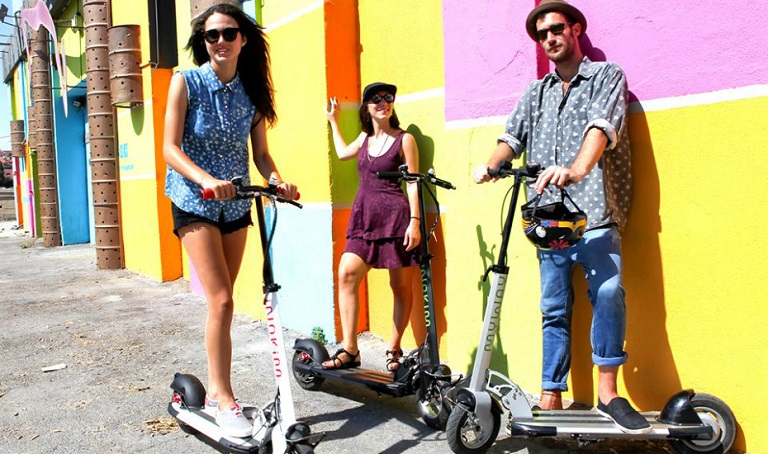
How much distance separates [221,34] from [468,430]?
7.66ft

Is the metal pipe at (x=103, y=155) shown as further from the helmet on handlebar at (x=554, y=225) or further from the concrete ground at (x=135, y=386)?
the helmet on handlebar at (x=554, y=225)

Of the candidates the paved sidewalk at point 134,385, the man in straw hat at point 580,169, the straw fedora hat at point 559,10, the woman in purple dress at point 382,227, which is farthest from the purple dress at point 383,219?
the straw fedora hat at point 559,10

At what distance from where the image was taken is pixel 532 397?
4.15m

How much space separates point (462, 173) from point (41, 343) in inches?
172

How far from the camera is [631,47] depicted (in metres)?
3.62

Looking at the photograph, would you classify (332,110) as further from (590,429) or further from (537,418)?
(590,429)

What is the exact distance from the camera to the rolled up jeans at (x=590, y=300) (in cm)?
338

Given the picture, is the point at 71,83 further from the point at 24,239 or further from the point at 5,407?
the point at 5,407

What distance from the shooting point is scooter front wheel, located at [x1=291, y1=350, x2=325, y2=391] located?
4.66 m

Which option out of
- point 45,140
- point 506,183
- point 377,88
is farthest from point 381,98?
point 45,140

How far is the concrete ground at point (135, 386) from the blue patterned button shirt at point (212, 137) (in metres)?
1.36

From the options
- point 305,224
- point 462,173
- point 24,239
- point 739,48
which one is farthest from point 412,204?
point 24,239

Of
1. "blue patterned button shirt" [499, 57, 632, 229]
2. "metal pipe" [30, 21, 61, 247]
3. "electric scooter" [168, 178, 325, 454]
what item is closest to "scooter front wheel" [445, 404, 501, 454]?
"electric scooter" [168, 178, 325, 454]

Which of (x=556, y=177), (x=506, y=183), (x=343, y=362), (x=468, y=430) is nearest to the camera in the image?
(x=556, y=177)
